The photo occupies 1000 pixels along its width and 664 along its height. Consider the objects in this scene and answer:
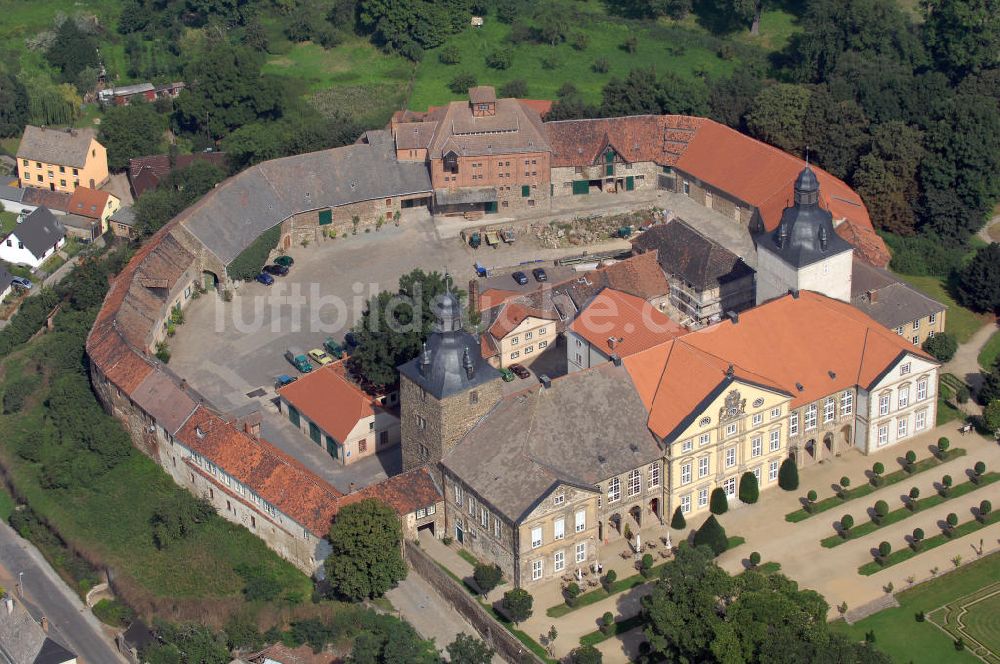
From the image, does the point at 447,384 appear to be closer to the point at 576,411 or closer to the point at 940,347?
the point at 576,411

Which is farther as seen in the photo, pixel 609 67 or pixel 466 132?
pixel 609 67

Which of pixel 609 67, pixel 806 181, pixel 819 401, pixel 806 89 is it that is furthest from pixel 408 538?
pixel 609 67

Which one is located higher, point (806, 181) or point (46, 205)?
point (806, 181)

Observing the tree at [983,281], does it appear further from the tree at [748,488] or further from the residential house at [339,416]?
the residential house at [339,416]

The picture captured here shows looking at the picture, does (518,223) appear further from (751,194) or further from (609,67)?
(609,67)

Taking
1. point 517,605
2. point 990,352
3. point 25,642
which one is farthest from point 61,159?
point 990,352

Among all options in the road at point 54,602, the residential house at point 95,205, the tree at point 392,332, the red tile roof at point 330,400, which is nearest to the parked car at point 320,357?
the red tile roof at point 330,400

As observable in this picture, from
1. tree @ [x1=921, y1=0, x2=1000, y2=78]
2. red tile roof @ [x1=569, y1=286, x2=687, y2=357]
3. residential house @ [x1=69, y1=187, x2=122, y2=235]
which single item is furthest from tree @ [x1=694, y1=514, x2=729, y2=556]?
residential house @ [x1=69, y1=187, x2=122, y2=235]
